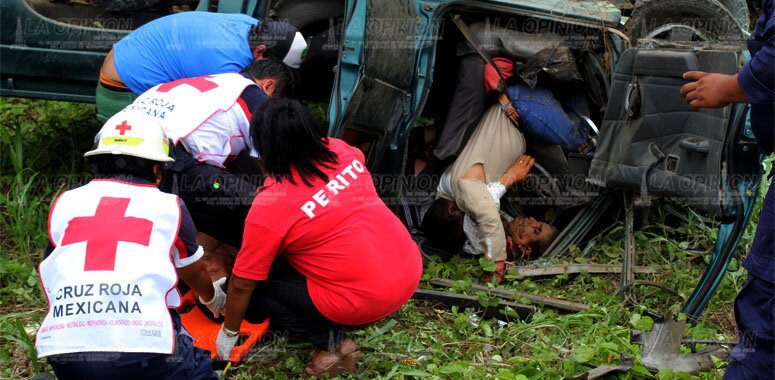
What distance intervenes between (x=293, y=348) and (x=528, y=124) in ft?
6.87

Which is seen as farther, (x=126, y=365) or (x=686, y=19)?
(x=686, y=19)

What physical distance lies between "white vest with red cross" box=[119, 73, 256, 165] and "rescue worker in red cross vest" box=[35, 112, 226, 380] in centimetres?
101

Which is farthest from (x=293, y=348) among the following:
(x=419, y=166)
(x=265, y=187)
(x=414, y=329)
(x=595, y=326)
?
(x=419, y=166)

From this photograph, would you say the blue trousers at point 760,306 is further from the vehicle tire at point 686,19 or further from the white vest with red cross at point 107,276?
the vehicle tire at point 686,19

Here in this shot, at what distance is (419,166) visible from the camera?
5.57 metres

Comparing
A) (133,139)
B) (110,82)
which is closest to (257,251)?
(133,139)

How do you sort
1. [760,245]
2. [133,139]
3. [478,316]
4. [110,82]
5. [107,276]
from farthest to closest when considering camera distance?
1. [110,82]
2. [478,316]
3. [133,139]
4. [760,245]
5. [107,276]

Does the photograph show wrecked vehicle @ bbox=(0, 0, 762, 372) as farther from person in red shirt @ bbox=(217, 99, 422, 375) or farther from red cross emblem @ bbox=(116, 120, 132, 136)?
red cross emblem @ bbox=(116, 120, 132, 136)

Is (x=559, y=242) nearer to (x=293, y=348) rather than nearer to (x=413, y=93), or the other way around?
(x=413, y=93)

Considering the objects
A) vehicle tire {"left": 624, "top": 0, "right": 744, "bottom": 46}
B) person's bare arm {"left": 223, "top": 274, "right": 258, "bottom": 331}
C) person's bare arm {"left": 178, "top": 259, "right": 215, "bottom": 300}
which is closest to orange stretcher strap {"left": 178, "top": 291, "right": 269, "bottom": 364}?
person's bare arm {"left": 223, "top": 274, "right": 258, "bottom": 331}

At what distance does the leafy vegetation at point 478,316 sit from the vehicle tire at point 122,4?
40.0 inches

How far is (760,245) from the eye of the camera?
2.86 meters

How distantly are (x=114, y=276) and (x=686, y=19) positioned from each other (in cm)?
385

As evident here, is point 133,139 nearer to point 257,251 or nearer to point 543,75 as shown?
point 257,251
